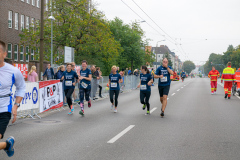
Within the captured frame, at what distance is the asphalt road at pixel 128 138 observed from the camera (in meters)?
6.05

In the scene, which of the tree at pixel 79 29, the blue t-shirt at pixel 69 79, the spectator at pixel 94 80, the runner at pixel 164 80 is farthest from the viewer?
the tree at pixel 79 29

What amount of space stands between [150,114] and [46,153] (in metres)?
6.40

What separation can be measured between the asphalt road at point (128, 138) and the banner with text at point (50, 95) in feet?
4.01

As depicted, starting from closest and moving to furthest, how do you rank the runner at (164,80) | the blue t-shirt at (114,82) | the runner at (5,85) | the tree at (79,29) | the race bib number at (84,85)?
1. the runner at (5,85)
2. the runner at (164,80)
3. the race bib number at (84,85)
4. the blue t-shirt at (114,82)
5. the tree at (79,29)

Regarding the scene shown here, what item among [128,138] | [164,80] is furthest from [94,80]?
[128,138]

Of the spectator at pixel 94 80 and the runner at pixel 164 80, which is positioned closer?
the runner at pixel 164 80

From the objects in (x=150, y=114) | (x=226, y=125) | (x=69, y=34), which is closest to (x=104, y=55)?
(x=69, y=34)

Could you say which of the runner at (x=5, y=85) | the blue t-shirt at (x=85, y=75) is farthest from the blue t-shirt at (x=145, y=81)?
the runner at (x=5, y=85)

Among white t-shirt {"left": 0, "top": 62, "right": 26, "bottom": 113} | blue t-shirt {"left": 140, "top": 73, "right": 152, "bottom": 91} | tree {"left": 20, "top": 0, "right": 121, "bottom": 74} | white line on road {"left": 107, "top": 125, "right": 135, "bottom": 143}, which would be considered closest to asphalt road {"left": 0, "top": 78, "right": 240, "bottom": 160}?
white line on road {"left": 107, "top": 125, "right": 135, "bottom": 143}

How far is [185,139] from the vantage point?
750 cm

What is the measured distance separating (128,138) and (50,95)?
611 cm

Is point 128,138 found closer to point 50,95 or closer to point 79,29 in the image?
point 50,95

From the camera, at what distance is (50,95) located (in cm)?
1302

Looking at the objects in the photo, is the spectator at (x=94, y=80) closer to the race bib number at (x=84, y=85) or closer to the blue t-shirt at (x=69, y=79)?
the race bib number at (x=84, y=85)
